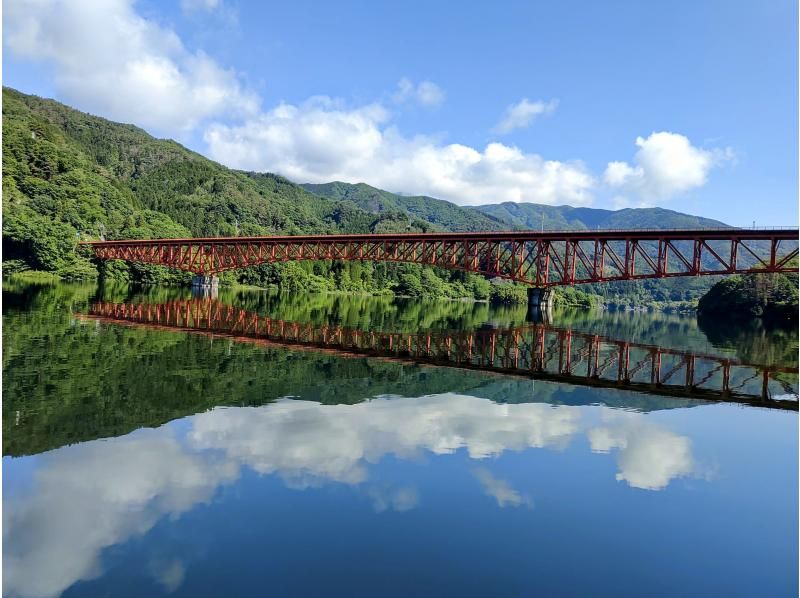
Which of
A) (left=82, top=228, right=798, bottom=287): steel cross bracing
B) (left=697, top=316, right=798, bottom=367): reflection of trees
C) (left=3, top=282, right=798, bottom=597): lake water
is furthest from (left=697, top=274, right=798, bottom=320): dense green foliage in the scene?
(left=3, top=282, right=798, bottom=597): lake water

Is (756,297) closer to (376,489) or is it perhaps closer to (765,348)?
(765,348)

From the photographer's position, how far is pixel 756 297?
9094 cm

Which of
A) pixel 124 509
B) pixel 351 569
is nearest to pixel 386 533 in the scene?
pixel 351 569

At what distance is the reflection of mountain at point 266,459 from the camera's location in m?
8.02

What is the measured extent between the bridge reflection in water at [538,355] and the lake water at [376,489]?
384 cm

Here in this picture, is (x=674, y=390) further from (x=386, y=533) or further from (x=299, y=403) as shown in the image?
(x=386, y=533)

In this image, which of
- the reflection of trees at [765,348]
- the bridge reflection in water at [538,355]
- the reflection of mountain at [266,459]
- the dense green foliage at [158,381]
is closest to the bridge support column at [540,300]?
the reflection of trees at [765,348]

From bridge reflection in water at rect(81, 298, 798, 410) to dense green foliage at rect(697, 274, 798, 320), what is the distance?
206ft

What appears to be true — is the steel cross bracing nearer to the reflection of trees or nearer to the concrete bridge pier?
the concrete bridge pier

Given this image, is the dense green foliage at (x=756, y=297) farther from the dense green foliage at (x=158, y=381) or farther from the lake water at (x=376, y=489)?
the lake water at (x=376, y=489)

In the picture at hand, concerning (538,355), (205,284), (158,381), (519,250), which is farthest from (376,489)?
(205,284)

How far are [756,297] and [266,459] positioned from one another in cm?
10438

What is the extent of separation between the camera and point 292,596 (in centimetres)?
675

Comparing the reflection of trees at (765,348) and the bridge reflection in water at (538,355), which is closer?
the bridge reflection in water at (538,355)
